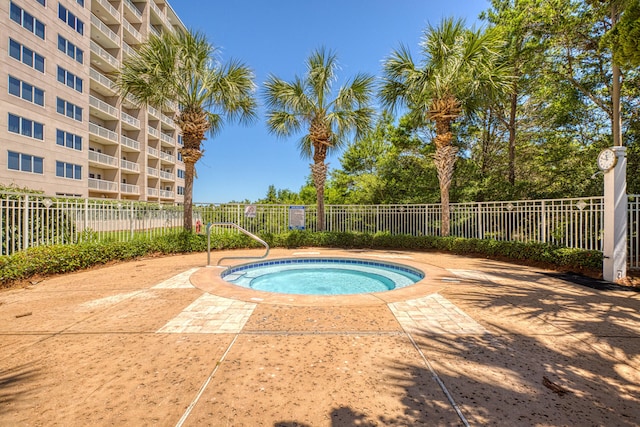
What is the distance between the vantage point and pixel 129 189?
2727 cm

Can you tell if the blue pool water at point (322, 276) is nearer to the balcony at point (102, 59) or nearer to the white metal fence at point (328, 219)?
the white metal fence at point (328, 219)

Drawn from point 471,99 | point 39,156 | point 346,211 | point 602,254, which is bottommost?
point 602,254

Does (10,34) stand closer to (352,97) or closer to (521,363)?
(352,97)

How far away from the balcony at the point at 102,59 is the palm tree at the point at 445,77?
24666mm

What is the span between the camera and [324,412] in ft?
6.65

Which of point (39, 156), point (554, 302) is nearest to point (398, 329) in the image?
point (554, 302)

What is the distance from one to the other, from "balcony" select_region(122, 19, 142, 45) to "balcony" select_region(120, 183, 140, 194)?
13648mm

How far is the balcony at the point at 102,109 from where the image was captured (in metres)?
22.7

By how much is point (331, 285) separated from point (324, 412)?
17.3ft

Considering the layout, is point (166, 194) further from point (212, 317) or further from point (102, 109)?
point (212, 317)

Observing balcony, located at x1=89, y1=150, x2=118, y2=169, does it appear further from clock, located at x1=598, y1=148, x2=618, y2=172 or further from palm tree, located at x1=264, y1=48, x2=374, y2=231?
clock, located at x1=598, y1=148, x2=618, y2=172

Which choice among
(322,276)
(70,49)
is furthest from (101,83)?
(322,276)

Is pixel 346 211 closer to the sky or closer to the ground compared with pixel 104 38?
closer to the ground

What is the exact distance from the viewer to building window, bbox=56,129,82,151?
19500 millimetres
